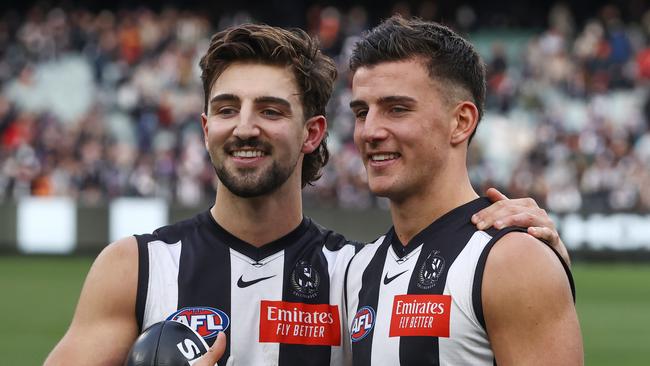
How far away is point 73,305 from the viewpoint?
13.9 metres

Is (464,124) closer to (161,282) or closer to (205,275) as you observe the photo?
(205,275)

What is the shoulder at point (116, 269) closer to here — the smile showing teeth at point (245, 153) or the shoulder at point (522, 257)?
the smile showing teeth at point (245, 153)

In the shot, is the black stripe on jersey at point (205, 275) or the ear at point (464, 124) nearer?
the ear at point (464, 124)

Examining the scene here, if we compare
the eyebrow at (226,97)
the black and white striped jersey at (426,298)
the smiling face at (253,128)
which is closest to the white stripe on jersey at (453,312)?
the black and white striped jersey at (426,298)

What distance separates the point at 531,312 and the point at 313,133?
4.38 ft

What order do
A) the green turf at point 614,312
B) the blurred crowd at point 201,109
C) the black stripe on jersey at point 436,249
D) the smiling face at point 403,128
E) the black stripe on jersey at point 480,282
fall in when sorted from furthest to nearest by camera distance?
1. the blurred crowd at point 201,109
2. the green turf at point 614,312
3. the smiling face at point 403,128
4. the black stripe on jersey at point 436,249
5. the black stripe on jersey at point 480,282

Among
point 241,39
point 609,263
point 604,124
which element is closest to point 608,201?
point 609,263

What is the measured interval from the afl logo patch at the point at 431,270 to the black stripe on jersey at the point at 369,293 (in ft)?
0.70

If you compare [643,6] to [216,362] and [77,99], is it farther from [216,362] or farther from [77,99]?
[216,362]

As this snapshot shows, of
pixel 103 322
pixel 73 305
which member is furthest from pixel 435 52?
pixel 73 305

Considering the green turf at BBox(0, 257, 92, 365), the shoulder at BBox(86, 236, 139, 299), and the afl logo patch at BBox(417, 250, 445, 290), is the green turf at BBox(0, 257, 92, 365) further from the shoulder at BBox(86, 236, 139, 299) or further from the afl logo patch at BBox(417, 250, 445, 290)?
the afl logo patch at BBox(417, 250, 445, 290)

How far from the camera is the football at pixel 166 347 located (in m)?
3.62

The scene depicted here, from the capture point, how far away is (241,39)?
4406 mm

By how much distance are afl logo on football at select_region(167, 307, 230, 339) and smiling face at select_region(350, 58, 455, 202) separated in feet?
2.42
